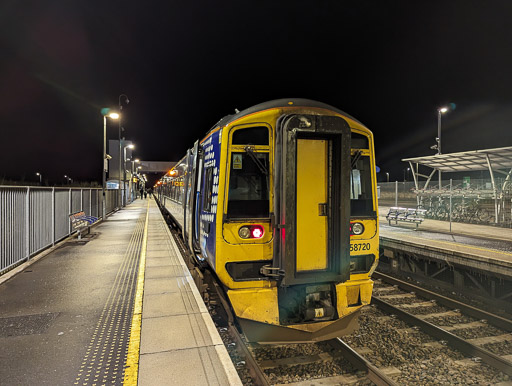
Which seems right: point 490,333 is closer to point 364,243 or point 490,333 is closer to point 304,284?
point 364,243

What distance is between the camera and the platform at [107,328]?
11.5 ft

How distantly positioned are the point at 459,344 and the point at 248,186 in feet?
12.1

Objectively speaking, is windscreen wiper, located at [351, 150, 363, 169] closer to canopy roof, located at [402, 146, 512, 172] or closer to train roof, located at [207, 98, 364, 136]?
train roof, located at [207, 98, 364, 136]

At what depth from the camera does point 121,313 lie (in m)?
5.24

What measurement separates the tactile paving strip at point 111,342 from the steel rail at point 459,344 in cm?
439

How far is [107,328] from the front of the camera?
15.3ft

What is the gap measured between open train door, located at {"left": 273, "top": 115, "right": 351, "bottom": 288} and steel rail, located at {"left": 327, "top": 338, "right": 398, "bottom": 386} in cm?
95

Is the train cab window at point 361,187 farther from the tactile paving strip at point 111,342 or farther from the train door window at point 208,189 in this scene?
the tactile paving strip at point 111,342

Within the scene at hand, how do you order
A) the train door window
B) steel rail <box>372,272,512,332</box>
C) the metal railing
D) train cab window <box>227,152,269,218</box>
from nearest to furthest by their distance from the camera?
1. train cab window <box>227,152,269,218</box>
2. the train door window
3. steel rail <box>372,272,512,332</box>
4. the metal railing

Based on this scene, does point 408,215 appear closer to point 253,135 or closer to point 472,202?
point 472,202

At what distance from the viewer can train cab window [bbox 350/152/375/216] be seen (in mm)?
4728

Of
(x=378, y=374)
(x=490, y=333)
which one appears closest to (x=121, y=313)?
(x=378, y=374)

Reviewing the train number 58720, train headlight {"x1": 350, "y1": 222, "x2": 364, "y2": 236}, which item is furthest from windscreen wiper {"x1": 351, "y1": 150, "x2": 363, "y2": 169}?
the train number 58720

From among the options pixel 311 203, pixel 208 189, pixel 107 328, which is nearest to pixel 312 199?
pixel 311 203
